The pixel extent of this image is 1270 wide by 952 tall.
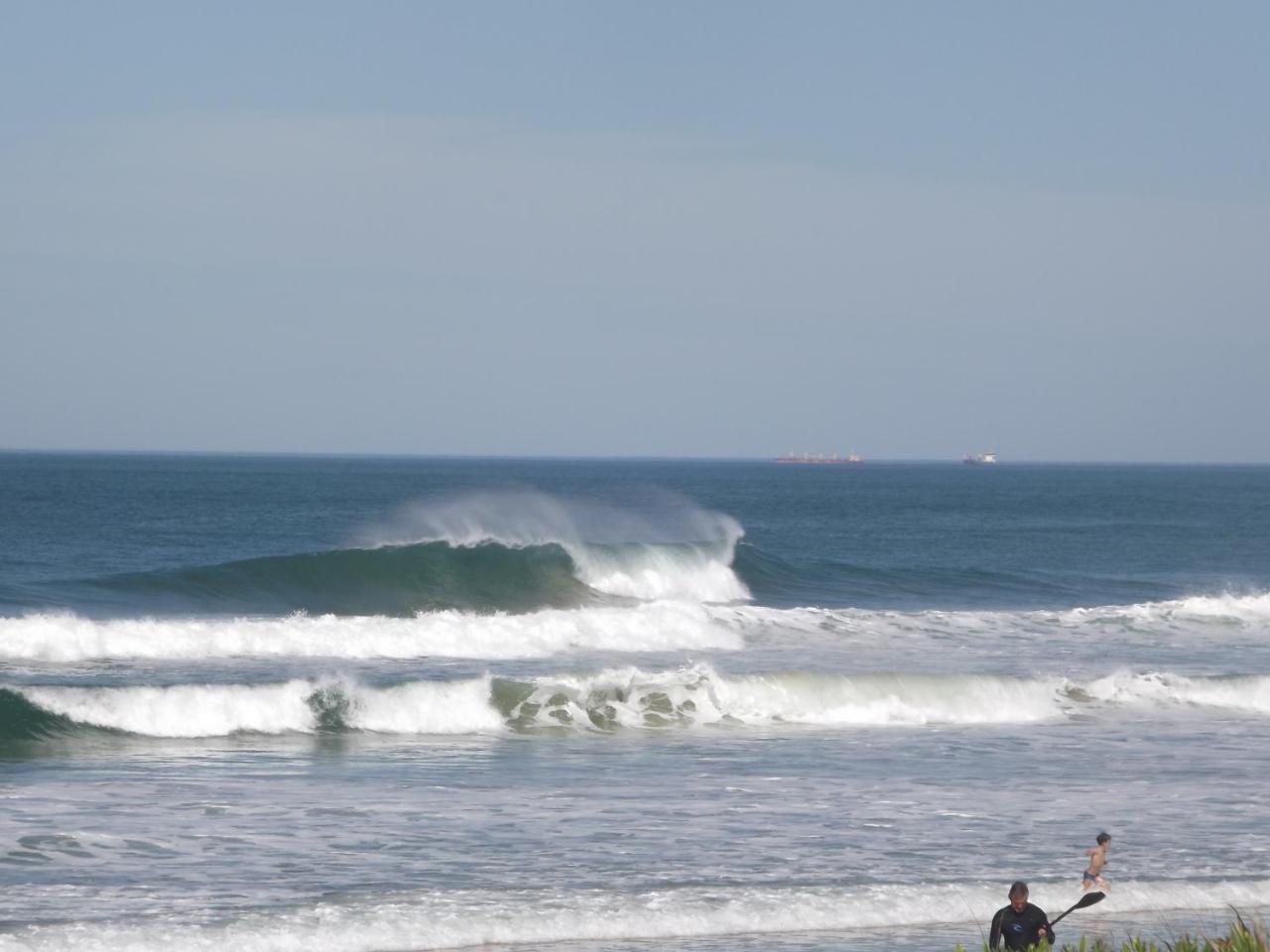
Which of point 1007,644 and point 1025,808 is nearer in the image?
point 1025,808

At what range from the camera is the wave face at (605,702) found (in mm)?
20203

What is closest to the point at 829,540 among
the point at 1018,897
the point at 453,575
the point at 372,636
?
the point at 453,575

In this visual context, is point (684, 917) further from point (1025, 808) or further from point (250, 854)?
point (1025, 808)

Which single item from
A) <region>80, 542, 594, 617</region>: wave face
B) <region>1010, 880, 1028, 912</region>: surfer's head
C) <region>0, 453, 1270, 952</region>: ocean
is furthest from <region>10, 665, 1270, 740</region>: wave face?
<region>80, 542, 594, 617</region>: wave face

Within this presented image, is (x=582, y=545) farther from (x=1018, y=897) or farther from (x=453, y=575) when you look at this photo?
(x=1018, y=897)

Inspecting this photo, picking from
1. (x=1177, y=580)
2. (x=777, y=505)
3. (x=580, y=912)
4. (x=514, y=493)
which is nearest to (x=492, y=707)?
(x=580, y=912)

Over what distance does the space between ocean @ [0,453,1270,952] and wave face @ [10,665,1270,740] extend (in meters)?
0.05

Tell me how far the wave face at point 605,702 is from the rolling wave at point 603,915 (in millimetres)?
8665

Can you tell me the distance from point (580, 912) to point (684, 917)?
79cm

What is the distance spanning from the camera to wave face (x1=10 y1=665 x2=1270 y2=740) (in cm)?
2020

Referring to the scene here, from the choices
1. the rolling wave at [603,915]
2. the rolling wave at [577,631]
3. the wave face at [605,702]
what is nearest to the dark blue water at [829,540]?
the rolling wave at [577,631]

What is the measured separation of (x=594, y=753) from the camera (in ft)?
63.7

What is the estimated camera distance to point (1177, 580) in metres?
48.7

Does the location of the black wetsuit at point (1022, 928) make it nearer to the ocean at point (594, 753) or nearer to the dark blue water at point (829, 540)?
the ocean at point (594, 753)
